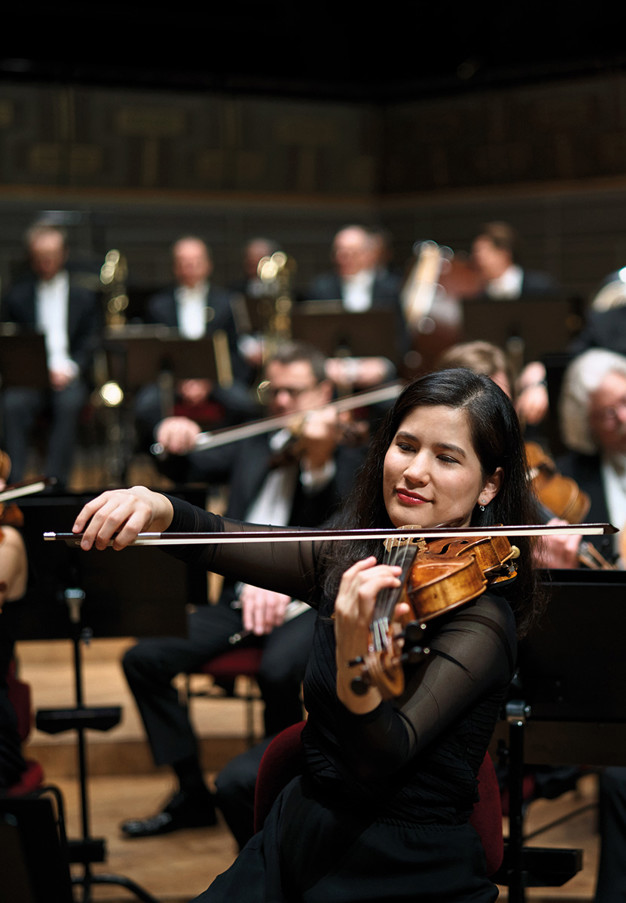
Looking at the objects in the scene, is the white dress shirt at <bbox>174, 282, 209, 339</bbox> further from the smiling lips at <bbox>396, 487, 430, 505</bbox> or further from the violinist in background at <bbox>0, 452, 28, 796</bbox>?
the smiling lips at <bbox>396, 487, 430, 505</bbox>

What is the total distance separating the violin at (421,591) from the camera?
1173 millimetres

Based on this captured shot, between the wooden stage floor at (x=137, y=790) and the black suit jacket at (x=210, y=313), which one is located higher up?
the black suit jacket at (x=210, y=313)

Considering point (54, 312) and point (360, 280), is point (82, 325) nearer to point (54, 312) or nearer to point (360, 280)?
point (54, 312)

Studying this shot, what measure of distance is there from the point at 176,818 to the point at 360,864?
1715mm

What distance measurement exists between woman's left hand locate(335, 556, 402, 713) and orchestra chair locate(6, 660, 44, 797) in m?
1.10

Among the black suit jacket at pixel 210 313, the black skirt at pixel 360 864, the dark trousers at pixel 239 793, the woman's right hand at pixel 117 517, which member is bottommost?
the dark trousers at pixel 239 793

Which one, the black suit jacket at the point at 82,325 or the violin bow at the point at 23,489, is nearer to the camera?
the violin bow at the point at 23,489

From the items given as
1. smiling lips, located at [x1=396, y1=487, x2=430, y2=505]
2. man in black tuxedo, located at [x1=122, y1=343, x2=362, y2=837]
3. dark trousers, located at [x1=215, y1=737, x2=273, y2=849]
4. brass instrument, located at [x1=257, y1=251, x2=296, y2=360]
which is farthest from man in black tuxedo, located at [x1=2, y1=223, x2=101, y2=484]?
smiling lips, located at [x1=396, y1=487, x2=430, y2=505]

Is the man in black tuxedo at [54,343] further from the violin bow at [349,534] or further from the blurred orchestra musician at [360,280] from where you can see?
the violin bow at [349,534]

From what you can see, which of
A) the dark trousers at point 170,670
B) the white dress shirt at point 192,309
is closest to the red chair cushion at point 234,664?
the dark trousers at point 170,670

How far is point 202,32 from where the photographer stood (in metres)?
7.38

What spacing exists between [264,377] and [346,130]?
123 inches

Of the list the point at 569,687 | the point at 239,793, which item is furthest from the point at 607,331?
the point at 239,793

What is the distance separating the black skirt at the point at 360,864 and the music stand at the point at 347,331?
3.30 m
